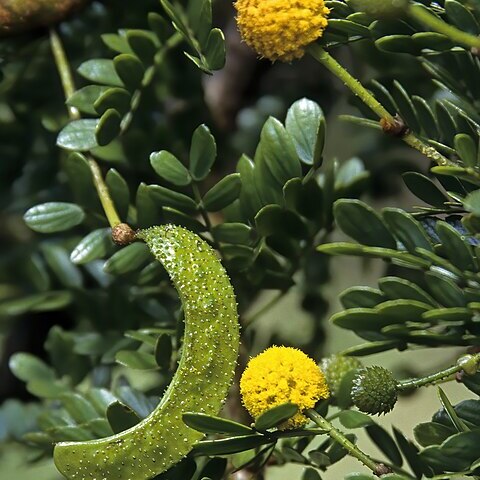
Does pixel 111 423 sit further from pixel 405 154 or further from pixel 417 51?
pixel 405 154

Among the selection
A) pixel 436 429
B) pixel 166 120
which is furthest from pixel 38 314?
pixel 436 429

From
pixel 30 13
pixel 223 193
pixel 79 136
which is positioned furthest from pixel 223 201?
pixel 30 13

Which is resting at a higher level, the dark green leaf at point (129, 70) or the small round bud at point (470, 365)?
the dark green leaf at point (129, 70)

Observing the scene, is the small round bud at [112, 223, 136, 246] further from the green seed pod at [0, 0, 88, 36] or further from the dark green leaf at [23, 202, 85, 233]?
the green seed pod at [0, 0, 88, 36]

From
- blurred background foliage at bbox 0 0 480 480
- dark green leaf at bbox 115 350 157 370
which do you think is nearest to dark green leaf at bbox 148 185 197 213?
blurred background foliage at bbox 0 0 480 480

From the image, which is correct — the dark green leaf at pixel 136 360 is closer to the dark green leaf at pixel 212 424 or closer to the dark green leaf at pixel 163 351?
the dark green leaf at pixel 163 351

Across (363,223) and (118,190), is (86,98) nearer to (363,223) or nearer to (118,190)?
(118,190)

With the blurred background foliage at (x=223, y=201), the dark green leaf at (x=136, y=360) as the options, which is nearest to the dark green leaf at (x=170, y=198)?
the blurred background foliage at (x=223, y=201)
